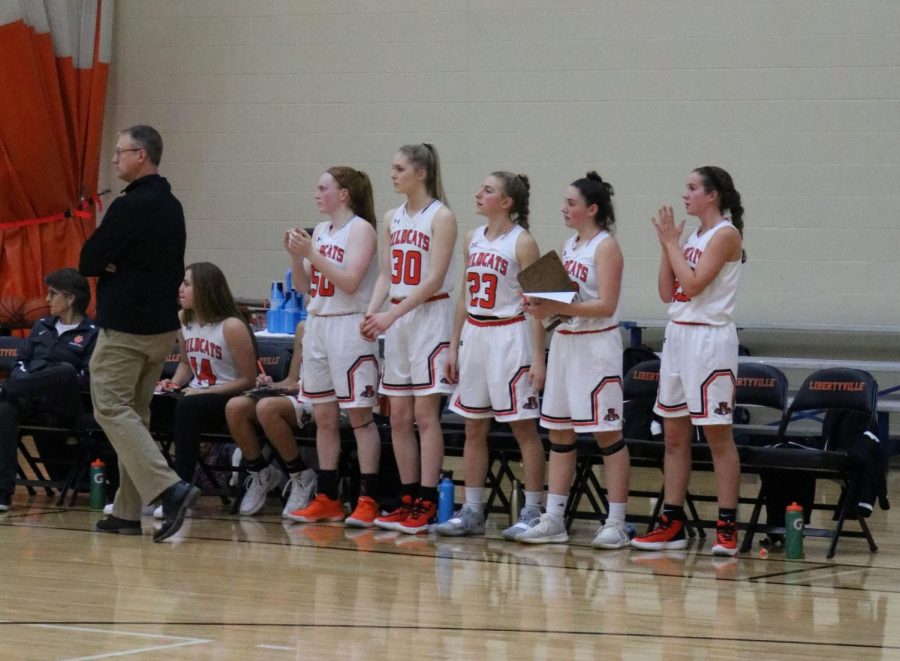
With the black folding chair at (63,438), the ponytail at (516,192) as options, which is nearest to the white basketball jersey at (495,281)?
the ponytail at (516,192)

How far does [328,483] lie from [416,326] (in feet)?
2.99

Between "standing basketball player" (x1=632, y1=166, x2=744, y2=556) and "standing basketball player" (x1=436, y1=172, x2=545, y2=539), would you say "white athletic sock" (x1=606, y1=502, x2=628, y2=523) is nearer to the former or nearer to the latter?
"standing basketball player" (x1=632, y1=166, x2=744, y2=556)

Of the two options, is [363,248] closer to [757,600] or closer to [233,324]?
[233,324]

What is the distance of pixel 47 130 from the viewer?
34.8 ft

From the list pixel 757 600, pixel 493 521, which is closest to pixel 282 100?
pixel 493 521

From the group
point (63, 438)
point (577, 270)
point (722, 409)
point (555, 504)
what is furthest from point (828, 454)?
point (63, 438)

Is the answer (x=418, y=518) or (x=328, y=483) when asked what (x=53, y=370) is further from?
(x=418, y=518)

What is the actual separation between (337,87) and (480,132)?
3.99 feet

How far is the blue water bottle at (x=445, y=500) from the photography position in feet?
20.4

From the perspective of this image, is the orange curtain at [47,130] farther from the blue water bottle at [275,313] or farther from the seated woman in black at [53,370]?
the seated woman in black at [53,370]

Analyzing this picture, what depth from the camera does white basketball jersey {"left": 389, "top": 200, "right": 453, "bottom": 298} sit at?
6195 mm

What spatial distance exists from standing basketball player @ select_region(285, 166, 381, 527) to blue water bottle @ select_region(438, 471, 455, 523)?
1.02 feet

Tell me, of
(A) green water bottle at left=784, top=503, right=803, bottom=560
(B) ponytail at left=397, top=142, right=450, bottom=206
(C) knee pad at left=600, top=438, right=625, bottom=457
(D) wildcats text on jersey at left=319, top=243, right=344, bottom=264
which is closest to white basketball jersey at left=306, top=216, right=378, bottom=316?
(D) wildcats text on jersey at left=319, top=243, right=344, bottom=264

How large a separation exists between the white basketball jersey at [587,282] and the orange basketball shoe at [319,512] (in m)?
1.43
